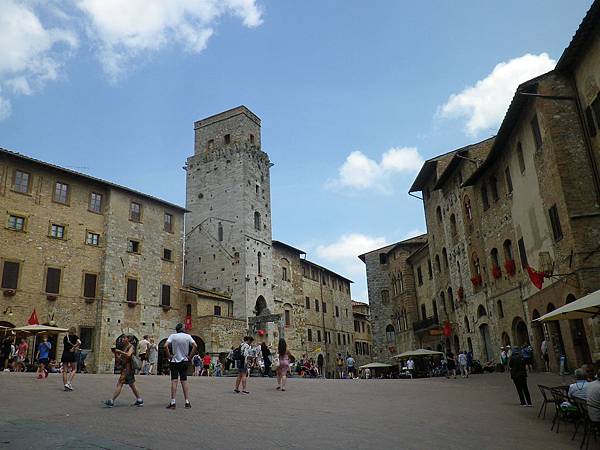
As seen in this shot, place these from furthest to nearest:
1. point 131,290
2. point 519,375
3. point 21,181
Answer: point 131,290
point 21,181
point 519,375

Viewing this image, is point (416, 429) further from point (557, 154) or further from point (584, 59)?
point (584, 59)

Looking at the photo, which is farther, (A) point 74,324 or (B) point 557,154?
(A) point 74,324

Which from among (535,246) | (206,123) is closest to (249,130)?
(206,123)

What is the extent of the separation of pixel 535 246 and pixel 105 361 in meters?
24.7

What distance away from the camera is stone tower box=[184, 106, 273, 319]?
144 ft

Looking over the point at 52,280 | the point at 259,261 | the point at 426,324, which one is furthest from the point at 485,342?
the point at 52,280

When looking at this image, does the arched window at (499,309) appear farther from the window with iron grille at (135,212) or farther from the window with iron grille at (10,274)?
the window with iron grille at (10,274)

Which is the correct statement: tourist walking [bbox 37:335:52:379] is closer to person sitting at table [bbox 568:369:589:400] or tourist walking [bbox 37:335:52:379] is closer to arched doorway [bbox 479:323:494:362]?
person sitting at table [bbox 568:369:589:400]

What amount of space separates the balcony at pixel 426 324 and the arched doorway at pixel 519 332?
41.2 feet

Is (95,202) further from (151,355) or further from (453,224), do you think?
(453,224)

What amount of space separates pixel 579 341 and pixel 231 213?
3239cm

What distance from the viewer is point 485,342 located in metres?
30.0

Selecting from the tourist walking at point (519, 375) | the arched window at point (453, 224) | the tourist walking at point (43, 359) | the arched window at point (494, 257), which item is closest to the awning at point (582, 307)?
the tourist walking at point (519, 375)

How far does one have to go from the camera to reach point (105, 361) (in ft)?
100
